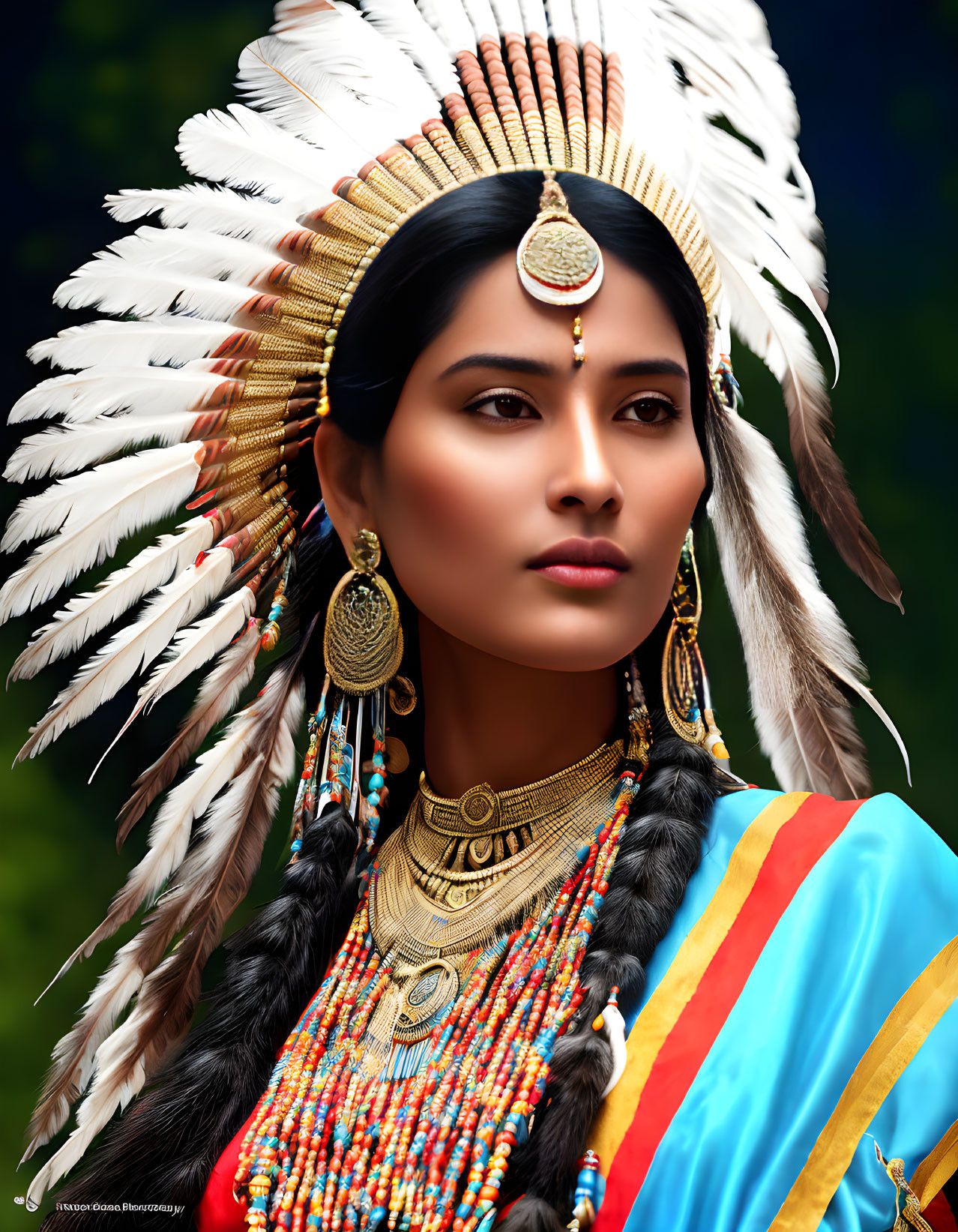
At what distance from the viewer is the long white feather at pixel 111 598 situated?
6.32ft

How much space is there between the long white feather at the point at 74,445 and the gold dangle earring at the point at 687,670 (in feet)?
2.80

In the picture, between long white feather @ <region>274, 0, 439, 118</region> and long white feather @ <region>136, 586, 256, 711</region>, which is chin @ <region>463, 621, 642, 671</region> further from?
long white feather @ <region>274, 0, 439, 118</region>

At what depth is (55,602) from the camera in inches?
125

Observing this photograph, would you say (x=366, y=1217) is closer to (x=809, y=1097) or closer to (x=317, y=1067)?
(x=317, y=1067)

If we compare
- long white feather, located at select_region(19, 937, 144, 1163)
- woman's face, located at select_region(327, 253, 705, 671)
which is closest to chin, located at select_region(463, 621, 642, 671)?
woman's face, located at select_region(327, 253, 705, 671)

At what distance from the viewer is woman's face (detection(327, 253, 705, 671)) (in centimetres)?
153

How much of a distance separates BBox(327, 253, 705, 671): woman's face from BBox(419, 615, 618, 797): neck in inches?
5.0

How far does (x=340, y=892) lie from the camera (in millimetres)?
1957

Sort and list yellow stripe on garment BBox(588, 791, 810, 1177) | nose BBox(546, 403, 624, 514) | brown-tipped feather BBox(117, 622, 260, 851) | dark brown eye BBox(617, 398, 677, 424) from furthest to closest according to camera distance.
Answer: brown-tipped feather BBox(117, 622, 260, 851) → dark brown eye BBox(617, 398, 677, 424) → nose BBox(546, 403, 624, 514) → yellow stripe on garment BBox(588, 791, 810, 1177)

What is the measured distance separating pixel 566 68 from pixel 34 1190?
1914mm

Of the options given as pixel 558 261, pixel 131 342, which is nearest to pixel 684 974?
pixel 558 261

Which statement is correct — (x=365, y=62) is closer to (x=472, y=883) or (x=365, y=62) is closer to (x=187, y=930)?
(x=472, y=883)

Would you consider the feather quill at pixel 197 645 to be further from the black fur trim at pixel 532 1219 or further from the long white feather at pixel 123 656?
the black fur trim at pixel 532 1219

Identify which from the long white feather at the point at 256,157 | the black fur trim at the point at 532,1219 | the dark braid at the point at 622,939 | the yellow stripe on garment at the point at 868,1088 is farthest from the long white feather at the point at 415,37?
the black fur trim at the point at 532,1219
